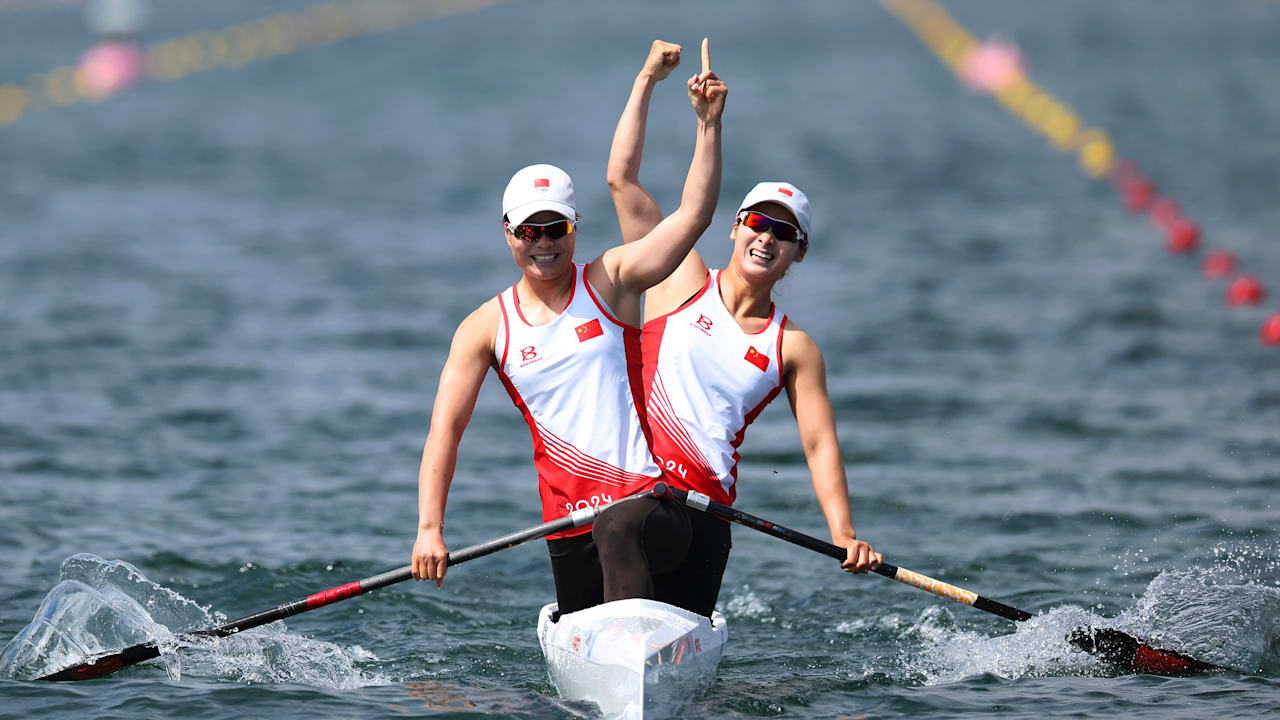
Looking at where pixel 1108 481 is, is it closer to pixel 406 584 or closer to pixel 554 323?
pixel 406 584

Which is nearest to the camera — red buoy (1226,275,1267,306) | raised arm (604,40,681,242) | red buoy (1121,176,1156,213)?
raised arm (604,40,681,242)

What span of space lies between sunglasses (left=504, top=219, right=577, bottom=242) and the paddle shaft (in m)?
1.17

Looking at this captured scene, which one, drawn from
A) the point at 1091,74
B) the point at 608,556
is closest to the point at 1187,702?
the point at 608,556

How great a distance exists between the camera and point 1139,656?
25.6 feet

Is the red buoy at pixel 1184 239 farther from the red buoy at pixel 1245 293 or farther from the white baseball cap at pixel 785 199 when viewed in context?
the white baseball cap at pixel 785 199

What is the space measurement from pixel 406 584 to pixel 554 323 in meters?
3.52

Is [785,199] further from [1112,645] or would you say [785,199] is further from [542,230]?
[1112,645]

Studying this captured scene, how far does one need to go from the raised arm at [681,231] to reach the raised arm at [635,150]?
239 mm

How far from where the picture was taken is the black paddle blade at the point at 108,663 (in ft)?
24.8

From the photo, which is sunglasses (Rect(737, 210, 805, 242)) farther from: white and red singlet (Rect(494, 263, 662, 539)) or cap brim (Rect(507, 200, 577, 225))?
cap brim (Rect(507, 200, 577, 225))

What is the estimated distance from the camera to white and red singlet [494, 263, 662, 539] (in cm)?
676

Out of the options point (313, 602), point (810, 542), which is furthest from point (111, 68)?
point (810, 542)

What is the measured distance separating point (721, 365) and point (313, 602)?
7.36ft

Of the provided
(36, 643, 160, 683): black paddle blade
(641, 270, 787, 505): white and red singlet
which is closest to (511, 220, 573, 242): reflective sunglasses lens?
(641, 270, 787, 505): white and red singlet
